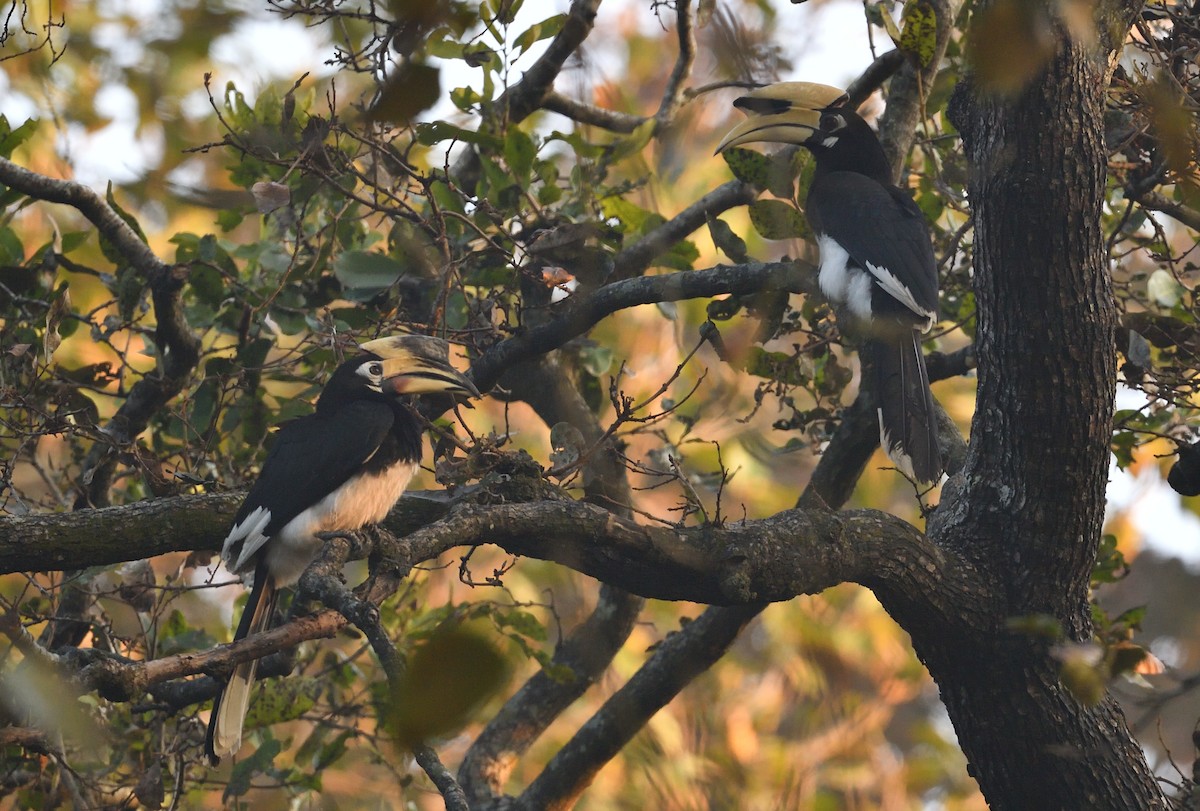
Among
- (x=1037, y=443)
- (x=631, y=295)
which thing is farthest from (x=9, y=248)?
(x=1037, y=443)

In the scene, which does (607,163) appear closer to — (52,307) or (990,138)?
(990,138)

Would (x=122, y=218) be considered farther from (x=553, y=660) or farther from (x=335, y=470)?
(x=553, y=660)

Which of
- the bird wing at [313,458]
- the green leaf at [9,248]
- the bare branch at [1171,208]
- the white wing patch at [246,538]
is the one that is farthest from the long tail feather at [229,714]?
the bare branch at [1171,208]

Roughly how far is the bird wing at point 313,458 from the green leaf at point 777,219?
1.20 metres

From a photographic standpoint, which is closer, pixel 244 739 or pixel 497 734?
pixel 244 739

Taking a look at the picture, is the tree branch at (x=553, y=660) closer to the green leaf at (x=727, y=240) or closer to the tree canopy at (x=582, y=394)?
the tree canopy at (x=582, y=394)

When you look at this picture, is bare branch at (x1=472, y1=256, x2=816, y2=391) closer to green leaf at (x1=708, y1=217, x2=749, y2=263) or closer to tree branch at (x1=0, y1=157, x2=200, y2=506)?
green leaf at (x1=708, y1=217, x2=749, y2=263)

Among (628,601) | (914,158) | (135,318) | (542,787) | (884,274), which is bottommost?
(542,787)

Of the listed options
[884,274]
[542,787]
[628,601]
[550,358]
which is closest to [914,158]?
[884,274]

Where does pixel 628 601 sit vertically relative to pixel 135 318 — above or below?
below

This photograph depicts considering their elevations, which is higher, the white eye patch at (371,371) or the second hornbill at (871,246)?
the second hornbill at (871,246)

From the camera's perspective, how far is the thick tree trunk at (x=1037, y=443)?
2.55 meters

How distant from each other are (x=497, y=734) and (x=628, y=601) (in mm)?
643

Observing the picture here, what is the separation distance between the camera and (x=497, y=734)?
164 inches
